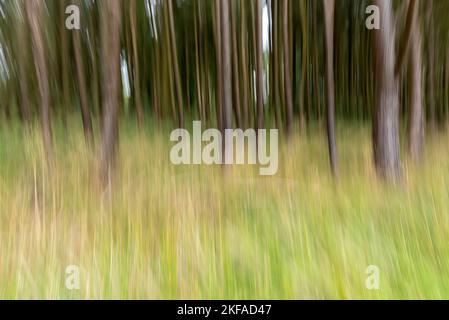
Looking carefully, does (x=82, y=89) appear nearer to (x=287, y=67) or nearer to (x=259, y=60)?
(x=259, y=60)

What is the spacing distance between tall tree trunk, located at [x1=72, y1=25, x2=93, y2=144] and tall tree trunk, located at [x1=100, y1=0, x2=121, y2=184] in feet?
0.37

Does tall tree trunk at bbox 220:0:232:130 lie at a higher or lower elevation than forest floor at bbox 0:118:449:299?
higher

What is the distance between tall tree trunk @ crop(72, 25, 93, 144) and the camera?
2660 millimetres

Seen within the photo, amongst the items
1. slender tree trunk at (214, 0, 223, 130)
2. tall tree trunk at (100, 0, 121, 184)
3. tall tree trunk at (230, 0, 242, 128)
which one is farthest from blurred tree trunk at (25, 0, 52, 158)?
tall tree trunk at (230, 0, 242, 128)

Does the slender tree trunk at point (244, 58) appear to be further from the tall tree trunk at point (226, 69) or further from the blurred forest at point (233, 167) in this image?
the tall tree trunk at point (226, 69)

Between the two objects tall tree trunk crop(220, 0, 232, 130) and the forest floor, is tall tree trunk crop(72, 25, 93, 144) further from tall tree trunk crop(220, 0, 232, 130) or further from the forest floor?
tall tree trunk crop(220, 0, 232, 130)

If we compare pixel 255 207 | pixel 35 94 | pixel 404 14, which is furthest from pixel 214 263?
pixel 404 14

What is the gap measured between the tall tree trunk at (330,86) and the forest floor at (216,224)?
0.05 metres

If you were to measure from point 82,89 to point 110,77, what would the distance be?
0.33 meters

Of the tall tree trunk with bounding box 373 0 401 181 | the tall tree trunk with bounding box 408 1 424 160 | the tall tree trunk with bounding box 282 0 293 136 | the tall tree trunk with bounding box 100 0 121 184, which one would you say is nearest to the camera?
the tall tree trunk with bounding box 100 0 121 184

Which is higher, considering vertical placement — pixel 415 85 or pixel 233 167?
pixel 415 85

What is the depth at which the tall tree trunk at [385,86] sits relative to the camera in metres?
2.76

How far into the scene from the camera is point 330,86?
9.37 ft

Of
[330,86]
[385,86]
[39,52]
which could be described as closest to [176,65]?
[39,52]
